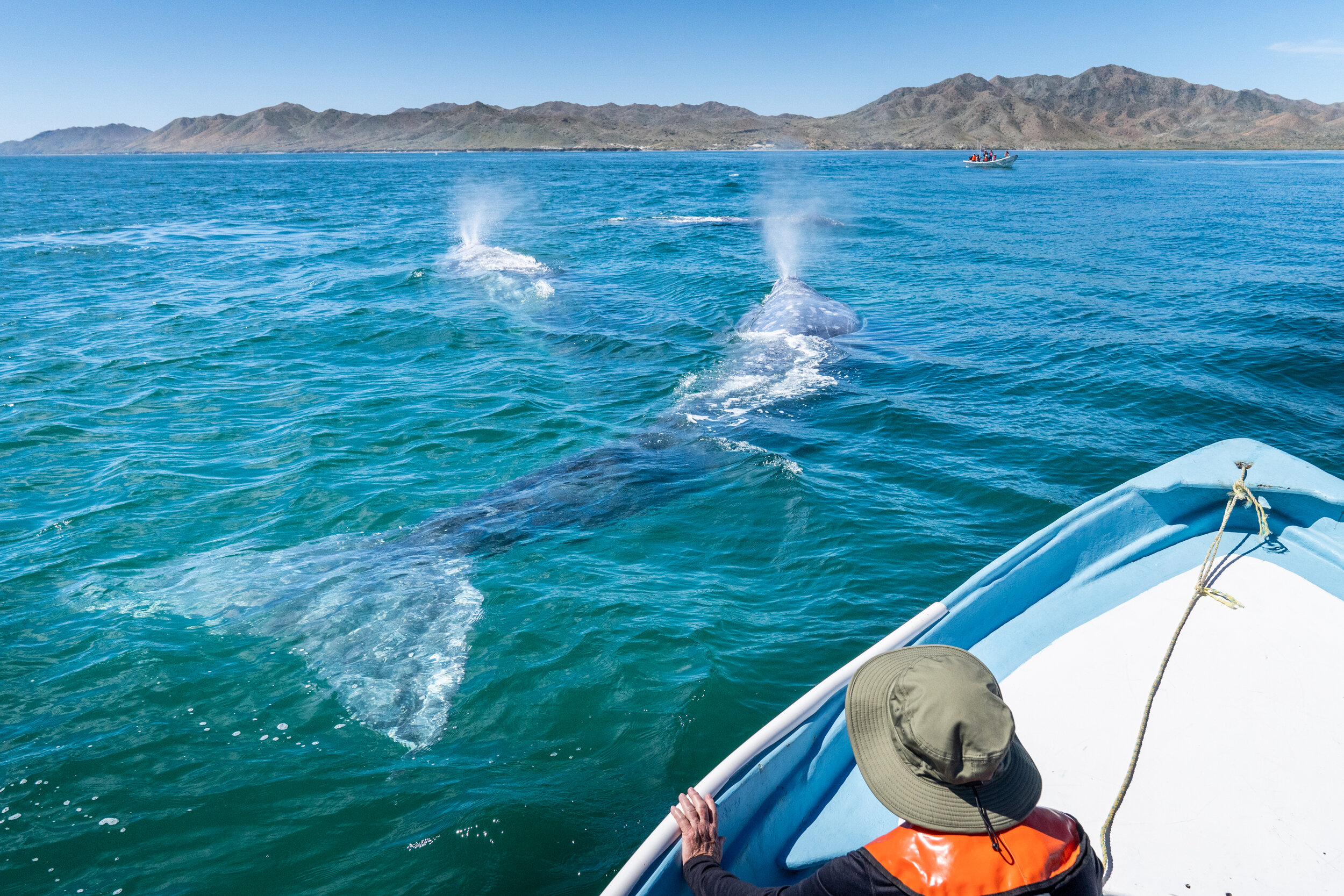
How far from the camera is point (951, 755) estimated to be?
6.64 feet

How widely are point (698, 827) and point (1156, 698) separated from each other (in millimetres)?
2892

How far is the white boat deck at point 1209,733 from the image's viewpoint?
343 centimetres

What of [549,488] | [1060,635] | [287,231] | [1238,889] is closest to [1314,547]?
[1060,635]

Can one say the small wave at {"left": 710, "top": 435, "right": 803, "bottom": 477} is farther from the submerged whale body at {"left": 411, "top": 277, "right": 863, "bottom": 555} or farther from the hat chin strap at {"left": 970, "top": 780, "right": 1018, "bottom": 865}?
the hat chin strap at {"left": 970, "top": 780, "right": 1018, "bottom": 865}

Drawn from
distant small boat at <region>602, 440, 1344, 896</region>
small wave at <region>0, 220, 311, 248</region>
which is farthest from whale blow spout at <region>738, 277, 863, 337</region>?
small wave at <region>0, 220, 311, 248</region>

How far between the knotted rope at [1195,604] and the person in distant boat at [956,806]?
1.64m

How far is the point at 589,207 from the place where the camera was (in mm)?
44594

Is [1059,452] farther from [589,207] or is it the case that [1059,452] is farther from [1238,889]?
[589,207]

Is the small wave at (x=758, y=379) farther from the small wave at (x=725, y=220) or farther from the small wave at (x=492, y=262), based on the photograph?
the small wave at (x=725, y=220)

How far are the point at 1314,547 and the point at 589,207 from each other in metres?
43.6

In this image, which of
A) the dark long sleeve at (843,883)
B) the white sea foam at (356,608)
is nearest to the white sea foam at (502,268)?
the white sea foam at (356,608)

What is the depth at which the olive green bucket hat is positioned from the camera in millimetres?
2035

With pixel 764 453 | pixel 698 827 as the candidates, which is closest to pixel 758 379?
pixel 764 453

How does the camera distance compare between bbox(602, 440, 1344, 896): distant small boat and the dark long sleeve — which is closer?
the dark long sleeve
